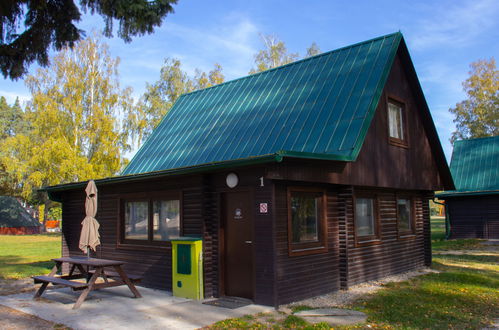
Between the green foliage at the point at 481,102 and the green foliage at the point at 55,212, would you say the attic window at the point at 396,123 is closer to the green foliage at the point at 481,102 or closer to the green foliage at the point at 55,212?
the green foliage at the point at 481,102

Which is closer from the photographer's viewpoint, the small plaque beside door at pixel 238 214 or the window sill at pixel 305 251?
the window sill at pixel 305 251

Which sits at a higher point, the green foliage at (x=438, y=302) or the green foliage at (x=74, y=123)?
the green foliage at (x=74, y=123)

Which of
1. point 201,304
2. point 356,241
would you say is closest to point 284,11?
point 356,241

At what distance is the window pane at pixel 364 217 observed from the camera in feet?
36.1

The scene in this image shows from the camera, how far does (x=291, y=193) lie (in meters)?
8.91

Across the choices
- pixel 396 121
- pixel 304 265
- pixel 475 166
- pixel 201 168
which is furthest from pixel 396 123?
pixel 475 166

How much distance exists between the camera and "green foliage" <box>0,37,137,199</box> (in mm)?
26188

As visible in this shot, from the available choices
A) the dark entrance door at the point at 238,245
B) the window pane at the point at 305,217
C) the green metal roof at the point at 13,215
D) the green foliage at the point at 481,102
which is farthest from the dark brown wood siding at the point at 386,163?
the green metal roof at the point at 13,215

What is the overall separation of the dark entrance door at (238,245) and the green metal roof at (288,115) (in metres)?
1.41

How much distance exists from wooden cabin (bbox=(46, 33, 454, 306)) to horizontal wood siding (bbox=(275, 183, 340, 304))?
A: 1.3 inches

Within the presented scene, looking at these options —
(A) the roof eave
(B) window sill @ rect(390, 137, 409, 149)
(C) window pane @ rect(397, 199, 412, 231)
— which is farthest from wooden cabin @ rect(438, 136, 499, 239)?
(A) the roof eave

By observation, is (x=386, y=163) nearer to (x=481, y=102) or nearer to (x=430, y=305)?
(x=430, y=305)

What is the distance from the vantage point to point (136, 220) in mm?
11461

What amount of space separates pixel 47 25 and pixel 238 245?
237 inches
